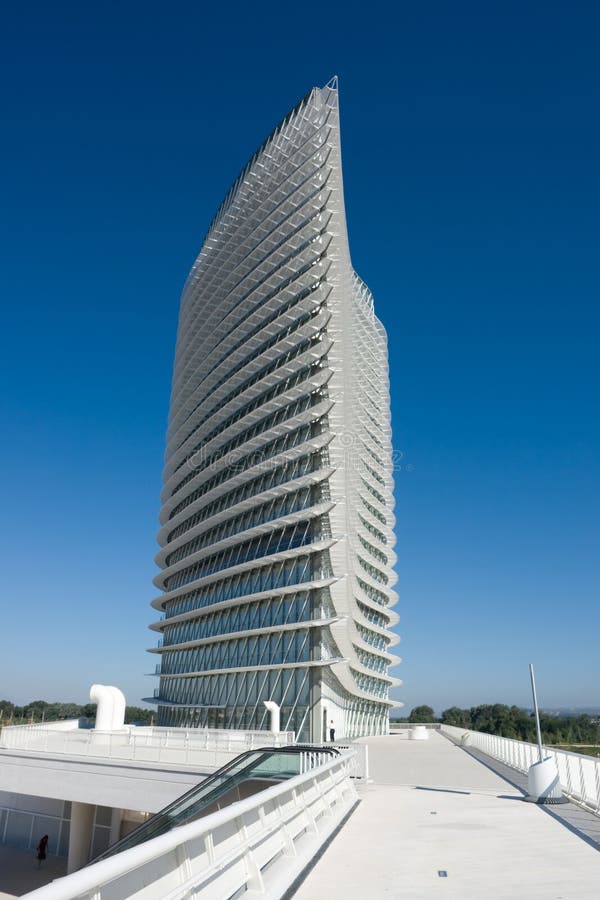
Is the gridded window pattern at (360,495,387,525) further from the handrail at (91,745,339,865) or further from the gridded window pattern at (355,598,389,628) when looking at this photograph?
the handrail at (91,745,339,865)

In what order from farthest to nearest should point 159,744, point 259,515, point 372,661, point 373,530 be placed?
point 373,530 → point 372,661 → point 259,515 → point 159,744

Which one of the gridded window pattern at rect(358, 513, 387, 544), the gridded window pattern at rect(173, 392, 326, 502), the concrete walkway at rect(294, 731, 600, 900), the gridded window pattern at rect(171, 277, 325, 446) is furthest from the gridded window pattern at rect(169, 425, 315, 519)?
the concrete walkway at rect(294, 731, 600, 900)

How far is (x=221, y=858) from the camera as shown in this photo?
19.3 feet

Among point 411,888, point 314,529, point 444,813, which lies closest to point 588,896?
point 411,888

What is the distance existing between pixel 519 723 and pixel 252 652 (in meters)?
71.9

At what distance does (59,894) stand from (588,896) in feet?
20.2

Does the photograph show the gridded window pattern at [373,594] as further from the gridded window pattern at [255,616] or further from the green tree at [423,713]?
the green tree at [423,713]

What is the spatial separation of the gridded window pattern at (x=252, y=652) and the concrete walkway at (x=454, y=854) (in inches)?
1199

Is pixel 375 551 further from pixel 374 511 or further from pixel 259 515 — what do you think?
pixel 259 515

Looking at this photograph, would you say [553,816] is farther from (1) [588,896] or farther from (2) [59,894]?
(2) [59,894]

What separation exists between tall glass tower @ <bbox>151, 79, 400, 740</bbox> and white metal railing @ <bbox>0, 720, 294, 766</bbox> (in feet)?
62.7

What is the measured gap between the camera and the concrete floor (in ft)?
99.7

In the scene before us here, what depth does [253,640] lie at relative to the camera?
51.0m

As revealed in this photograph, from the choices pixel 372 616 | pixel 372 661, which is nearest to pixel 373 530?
pixel 372 616
